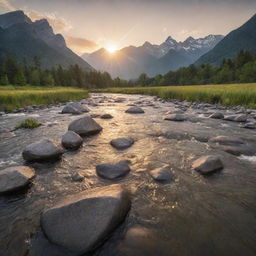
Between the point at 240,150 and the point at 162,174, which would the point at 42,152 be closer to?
the point at 162,174

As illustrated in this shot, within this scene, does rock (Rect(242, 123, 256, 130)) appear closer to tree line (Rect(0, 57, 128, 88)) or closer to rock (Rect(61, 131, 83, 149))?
rock (Rect(61, 131, 83, 149))

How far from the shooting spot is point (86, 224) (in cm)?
282

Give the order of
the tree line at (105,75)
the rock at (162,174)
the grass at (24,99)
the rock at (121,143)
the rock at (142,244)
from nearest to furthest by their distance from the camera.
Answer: the rock at (142,244)
the rock at (162,174)
the rock at (121,143)
the grass at (24,99)
the tree line at (105,75)

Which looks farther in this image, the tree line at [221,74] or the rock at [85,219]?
the tree line at [221,74]

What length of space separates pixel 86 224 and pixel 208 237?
197cm

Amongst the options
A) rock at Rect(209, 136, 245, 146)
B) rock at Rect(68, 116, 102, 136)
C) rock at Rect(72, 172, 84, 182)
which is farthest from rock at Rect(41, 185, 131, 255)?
rock at Rect(209, 136, 245, 146)

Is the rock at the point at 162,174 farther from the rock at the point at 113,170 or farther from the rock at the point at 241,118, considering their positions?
the rock at the point at 241,118

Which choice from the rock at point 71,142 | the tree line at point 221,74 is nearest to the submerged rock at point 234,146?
the rock at point 71,142

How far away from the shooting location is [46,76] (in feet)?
230

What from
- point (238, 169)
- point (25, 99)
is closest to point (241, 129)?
point (238, 169)

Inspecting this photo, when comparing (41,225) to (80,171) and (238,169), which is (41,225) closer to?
(80,171)

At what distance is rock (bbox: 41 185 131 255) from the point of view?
105 inches

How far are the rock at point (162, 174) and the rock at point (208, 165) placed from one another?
0.88 meters

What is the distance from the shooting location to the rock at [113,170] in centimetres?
464
